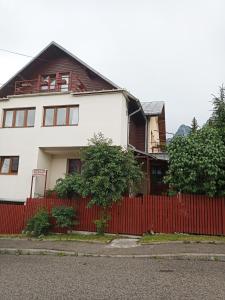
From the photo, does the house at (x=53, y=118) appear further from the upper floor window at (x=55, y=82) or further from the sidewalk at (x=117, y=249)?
the sidewalk at (x=117, y=249)

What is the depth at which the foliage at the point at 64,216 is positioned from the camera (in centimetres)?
1315

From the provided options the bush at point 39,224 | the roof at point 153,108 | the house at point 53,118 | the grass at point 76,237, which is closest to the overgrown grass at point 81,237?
the grass at point 76,237

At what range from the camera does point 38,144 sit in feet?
56.8

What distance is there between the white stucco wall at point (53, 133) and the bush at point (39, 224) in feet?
11.8

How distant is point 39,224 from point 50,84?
33.3 feet

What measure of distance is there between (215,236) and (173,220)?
1812 millimetres

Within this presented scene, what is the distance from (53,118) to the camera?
17.8m

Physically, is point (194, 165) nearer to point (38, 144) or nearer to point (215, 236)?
point (215, 236)

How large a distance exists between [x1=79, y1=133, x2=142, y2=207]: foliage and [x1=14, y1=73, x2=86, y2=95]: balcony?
6501 millimetres

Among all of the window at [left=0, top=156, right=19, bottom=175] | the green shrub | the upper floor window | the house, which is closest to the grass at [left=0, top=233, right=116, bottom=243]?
the green shrub

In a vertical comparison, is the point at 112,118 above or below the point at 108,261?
above

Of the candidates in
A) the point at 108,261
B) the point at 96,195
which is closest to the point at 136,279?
the point at 108,261

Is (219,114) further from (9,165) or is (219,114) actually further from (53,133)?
(9,165)

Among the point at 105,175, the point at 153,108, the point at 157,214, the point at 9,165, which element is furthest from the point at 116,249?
the point at 153,108
